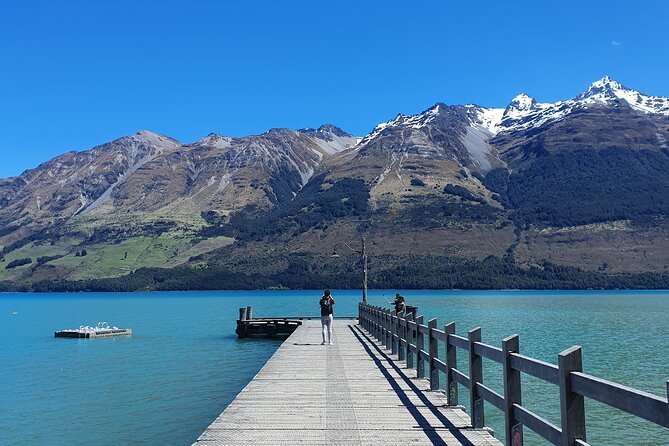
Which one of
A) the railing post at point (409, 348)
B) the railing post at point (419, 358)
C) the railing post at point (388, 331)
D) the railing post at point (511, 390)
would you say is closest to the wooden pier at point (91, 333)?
the railing post at point (388, 331)

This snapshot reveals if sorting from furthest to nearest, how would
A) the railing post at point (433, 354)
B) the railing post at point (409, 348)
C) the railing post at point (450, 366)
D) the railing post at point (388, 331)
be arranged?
1. the railing post at point (388, 331)
2. the railing post at point (409, 348)
3. the railing post at point (433, 354)
4. the railing post at point (450, 366)

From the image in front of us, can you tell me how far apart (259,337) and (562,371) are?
162 ft

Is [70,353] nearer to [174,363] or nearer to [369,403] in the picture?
[174,363]

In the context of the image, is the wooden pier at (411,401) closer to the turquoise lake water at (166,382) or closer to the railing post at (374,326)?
the turquoise lake water at (166,382)

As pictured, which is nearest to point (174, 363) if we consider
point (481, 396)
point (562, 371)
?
point (481, 396)

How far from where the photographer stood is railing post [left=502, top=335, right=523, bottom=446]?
9.22 m

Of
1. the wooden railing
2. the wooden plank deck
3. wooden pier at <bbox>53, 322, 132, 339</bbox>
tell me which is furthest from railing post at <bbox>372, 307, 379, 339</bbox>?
wooden pier at <bbox>53, 322, 132, 339</bbox>

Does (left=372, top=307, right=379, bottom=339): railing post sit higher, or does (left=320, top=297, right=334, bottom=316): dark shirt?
(left=320, top=297, right=334, bottom=316): dark shirt

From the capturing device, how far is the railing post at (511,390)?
30.2ft

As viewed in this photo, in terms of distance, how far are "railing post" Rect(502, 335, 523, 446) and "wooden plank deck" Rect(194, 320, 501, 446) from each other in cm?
101

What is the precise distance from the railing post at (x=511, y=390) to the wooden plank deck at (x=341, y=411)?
3.31 ft

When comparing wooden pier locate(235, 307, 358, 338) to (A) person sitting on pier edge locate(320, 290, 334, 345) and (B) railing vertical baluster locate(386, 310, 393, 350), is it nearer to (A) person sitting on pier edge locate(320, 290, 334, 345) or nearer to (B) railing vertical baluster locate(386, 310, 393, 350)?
(A) person sitting on pier edge locate(320, 290, 334, 345)

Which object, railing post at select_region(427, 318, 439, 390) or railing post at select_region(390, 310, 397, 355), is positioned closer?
railing post at select_region(427, 318, 439, 390)


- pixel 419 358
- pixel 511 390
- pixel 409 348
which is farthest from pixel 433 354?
pixel 511 390
